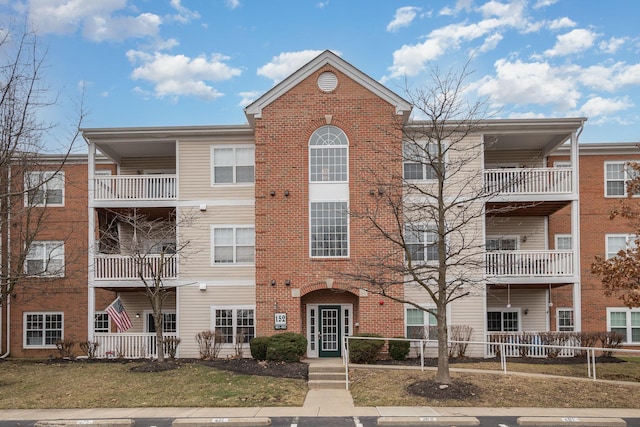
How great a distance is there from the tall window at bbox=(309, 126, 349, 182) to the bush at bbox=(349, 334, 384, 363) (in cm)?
556

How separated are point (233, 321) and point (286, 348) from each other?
132 inches

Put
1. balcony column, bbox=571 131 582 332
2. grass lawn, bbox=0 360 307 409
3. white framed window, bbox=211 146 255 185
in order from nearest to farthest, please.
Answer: grass lawn, bbox=0 360 307 409 < balcony column, bbox=571 131 582 332 < white framed window, bbox=211 146 255 185

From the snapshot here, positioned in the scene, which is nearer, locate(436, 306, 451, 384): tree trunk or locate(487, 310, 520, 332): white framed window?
locate(436, 306, 451, 384): tree trunk

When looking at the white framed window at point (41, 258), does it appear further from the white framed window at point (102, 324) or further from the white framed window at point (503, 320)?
the white framed window at point (503, 320)

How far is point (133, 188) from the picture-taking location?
2072 cm

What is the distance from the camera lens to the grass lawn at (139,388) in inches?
514

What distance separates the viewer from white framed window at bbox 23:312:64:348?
22938 mm

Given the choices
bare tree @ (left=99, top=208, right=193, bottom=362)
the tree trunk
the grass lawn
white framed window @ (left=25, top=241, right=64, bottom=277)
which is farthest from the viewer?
white framed window @ (left=25, top=241, right=64, bottom=277)

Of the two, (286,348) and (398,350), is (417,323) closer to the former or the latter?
(398,350)

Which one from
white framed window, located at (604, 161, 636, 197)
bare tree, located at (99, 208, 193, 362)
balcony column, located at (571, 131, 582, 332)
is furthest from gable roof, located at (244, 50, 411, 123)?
white framed window, located at (604, 161, 636, 197)

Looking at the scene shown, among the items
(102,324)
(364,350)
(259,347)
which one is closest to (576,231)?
(364,350)

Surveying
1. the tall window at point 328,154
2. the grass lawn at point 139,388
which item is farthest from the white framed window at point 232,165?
the grass lawn at point 139,388

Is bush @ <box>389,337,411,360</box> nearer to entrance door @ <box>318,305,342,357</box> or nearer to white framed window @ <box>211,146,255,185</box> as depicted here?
entrance door @ <box>318,305,342,357</box>

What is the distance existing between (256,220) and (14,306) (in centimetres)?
1144
